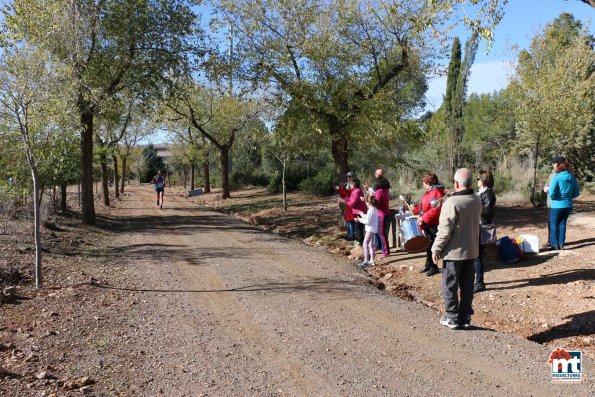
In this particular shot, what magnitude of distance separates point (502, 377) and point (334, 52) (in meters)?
10.1

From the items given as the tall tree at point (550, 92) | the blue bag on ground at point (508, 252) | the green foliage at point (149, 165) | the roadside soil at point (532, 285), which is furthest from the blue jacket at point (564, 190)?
the green foliage at point (149, 165)

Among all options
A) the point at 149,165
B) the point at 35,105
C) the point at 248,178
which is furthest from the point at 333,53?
the point at 149,165

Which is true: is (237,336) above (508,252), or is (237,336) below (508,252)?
below

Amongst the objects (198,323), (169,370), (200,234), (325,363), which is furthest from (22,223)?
(325,363)

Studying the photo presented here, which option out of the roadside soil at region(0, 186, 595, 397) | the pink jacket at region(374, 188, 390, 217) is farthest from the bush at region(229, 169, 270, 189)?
the roadside soil at region(0, 186, 595, 397)

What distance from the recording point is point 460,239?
5.71 metres

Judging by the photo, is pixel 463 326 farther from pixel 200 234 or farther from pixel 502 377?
pixel 200 234

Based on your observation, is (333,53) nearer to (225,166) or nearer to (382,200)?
(382,200)

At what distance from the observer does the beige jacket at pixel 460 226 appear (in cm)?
569

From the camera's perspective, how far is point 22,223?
12.6 meters

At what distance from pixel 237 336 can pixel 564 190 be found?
22.0 feet

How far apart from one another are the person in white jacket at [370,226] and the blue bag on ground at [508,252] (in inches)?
92.0

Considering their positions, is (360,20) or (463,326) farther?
(360,20)

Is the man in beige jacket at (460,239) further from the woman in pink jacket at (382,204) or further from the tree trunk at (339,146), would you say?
the tree trunk at (339,146)
